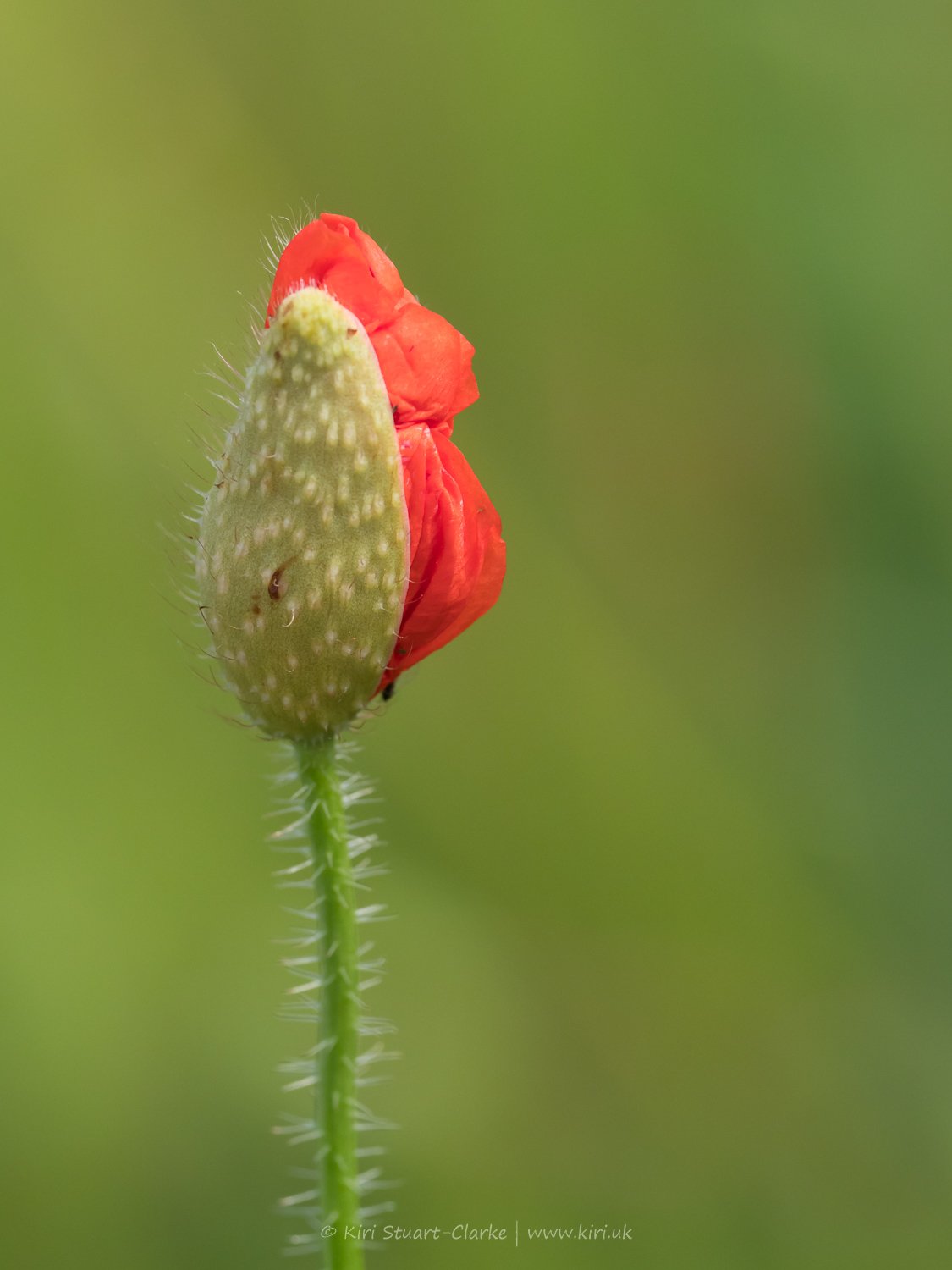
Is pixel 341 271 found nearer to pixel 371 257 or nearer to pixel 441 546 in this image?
pixel 371 257

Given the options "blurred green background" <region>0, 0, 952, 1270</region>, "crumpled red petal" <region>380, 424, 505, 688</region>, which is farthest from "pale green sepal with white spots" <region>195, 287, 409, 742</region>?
"blurred green background" <region>0, 0, 952, 1270</region>

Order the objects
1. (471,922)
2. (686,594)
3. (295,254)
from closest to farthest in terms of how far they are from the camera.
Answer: (295,254) → (471,922) → (686,594)

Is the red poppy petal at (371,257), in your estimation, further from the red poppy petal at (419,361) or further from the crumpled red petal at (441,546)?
the crumpled red petal at (441,546)

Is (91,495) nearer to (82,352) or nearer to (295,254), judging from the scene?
(82,352)

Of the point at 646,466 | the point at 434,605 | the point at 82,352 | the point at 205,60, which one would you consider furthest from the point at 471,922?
the point at 205,60

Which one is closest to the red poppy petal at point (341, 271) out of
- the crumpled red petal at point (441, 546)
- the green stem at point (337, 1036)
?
the crumpled red petal at point (441, 546)
